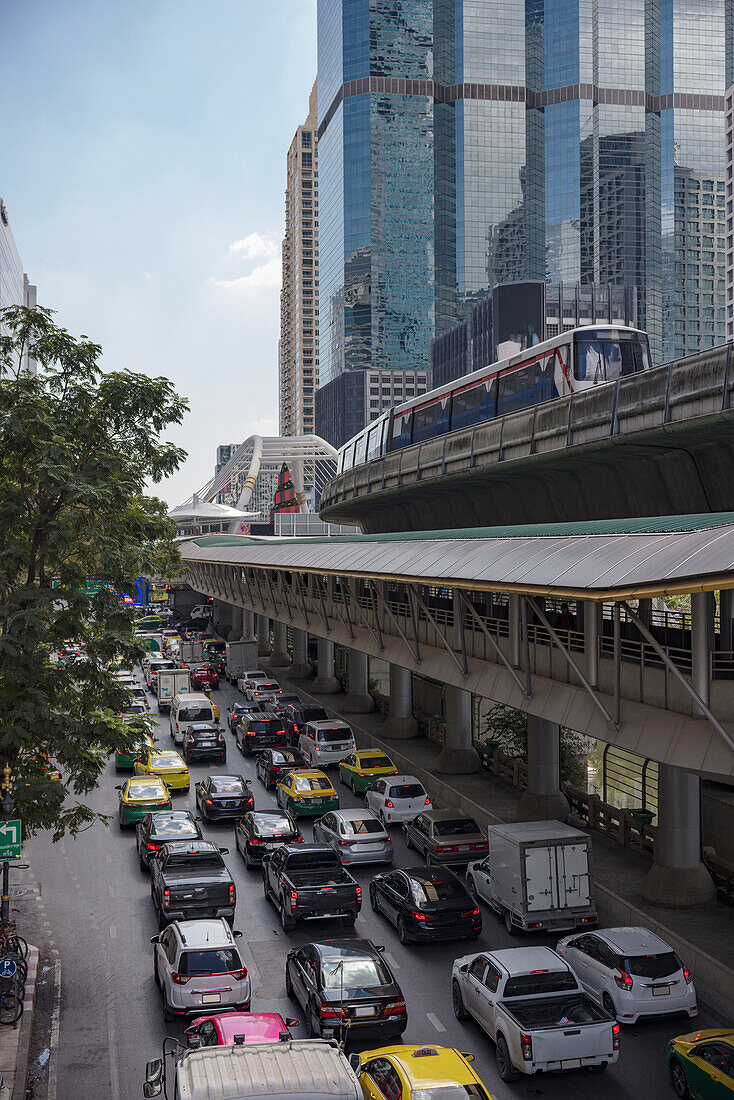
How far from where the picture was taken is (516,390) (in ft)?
114

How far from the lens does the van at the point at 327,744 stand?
1391 inches

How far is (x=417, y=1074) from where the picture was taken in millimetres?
11102

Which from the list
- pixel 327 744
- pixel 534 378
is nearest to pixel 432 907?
pixel 327 744

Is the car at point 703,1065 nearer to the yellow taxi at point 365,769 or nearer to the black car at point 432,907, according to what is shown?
the black car at point 432,907

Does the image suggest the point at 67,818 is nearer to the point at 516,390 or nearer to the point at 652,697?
the point at 652,697

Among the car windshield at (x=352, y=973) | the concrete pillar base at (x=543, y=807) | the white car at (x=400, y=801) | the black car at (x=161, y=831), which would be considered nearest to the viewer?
the car windshield at (x=352, y=973)

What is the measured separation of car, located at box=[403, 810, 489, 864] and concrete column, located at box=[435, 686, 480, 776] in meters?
7.37

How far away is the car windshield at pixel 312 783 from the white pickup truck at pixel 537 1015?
14.2 meters

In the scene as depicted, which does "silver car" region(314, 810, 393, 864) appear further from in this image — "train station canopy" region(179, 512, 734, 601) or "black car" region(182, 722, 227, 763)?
"black car" region(182, 722, 227, 763)

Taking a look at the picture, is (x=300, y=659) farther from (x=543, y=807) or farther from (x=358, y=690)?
(x=543, y=807)

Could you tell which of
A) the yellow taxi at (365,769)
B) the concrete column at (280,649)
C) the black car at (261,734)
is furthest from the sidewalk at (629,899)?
the concrete column at (280,649)

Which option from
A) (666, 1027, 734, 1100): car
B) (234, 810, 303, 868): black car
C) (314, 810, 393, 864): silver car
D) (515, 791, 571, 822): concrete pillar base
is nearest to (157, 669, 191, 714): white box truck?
(234, 810, 303, 868): black car

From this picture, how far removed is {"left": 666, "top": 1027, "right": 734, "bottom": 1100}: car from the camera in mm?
12344

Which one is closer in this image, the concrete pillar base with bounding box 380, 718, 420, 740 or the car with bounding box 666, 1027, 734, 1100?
the car with bounding box 666, 1027, 734, 1100
